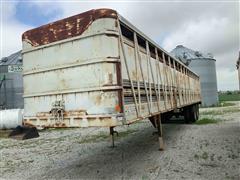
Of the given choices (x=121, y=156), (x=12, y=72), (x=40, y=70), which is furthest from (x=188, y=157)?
(x=12, y=72)

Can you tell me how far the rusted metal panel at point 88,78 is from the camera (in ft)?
14.9

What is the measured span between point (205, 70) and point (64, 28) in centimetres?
3355

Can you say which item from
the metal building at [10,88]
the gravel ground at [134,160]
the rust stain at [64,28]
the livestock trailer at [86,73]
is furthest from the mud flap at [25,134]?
the metal building at [10,88]

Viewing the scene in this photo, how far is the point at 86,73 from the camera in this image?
186 inches

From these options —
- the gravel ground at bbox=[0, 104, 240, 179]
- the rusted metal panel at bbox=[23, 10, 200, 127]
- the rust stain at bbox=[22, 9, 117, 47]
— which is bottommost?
the gravel ground at bbox=[0, 104, 240, 179]

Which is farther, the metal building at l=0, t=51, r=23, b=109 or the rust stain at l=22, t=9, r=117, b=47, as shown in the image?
the metal building at l=0, t=51, r=23, b=109

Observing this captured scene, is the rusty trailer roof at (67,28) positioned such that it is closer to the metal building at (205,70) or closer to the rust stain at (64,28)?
the rust stain at (64,28)

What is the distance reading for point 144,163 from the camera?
6.46m

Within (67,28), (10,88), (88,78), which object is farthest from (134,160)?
(10,88)

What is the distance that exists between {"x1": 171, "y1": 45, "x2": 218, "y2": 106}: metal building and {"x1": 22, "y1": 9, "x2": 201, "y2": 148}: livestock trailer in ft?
98.8

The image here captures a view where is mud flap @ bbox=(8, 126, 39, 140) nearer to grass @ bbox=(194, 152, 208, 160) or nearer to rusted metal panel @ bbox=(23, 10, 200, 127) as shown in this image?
rusted metal panel @ bbox=(23, 10, 200, 127)

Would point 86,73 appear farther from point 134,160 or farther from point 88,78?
point 134,160

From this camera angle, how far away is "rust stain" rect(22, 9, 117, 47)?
465 centimetres

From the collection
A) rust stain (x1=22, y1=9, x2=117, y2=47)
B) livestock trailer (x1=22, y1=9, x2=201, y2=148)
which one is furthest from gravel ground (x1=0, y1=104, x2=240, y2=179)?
rust stain (x1=22, y1=9, x2=117, y2=47)
